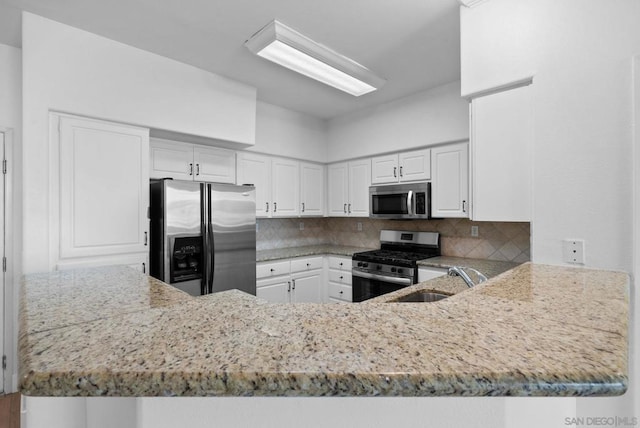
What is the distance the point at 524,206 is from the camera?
1.80m

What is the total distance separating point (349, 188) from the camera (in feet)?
13.7

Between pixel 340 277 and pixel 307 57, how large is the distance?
2501 millimetres

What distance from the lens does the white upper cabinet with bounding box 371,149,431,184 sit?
341 centimetres

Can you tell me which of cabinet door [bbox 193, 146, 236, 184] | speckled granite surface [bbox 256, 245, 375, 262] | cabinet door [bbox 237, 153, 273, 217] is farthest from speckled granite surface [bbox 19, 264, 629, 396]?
cabinet door [bbox 237, 153, 273, 217]

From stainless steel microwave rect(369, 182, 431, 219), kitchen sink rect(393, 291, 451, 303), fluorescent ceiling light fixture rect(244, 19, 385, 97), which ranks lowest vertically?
kitchen sink rect(393, 291, 451, 303)

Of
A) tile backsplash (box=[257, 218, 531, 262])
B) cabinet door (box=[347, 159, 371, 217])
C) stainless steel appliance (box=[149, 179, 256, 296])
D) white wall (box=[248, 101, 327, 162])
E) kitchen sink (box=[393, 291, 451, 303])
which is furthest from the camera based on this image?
cabinet door (box=[347, 159, 371, 217])

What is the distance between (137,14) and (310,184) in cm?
261

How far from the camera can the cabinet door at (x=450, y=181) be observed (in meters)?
3.11

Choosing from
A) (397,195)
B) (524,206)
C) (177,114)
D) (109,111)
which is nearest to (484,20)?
(524,206)

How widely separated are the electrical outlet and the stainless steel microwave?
1787mm

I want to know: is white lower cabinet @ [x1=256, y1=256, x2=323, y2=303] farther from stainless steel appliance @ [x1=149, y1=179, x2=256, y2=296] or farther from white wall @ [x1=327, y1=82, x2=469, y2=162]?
white wall @ [x1=327, y1=82, x2=469, y2=162]

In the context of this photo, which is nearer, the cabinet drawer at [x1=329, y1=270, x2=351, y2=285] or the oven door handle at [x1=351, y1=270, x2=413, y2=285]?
the oven door handle at [x1=351, y1=270, x2=413, y2=285]

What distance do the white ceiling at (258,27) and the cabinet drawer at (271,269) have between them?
193 centimetres

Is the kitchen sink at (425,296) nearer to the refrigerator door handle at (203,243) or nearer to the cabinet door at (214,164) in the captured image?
the refrigerator door handle at (203,243)
